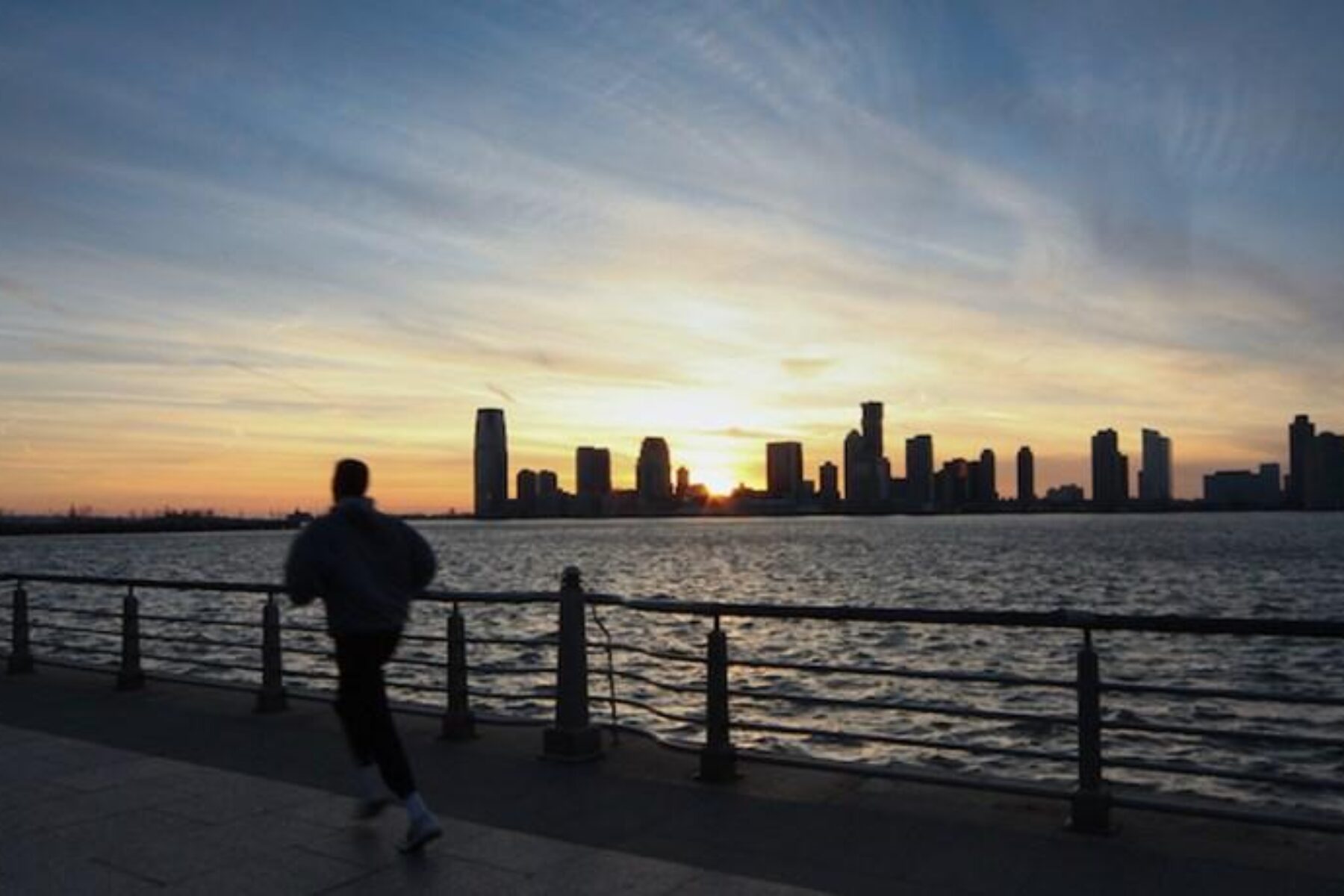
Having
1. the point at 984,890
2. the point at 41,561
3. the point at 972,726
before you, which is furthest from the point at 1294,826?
the point at 41,561

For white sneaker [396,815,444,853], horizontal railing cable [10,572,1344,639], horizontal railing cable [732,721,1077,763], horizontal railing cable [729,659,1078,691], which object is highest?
horizontal railing cable [10,572,1344,639]

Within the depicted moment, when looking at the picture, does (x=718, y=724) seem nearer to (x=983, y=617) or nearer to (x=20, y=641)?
(x=983, y=617)

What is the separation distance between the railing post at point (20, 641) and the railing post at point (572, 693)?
8307 millimetres

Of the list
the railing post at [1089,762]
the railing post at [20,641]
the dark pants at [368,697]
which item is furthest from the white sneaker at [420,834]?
the railing post at [20,641]

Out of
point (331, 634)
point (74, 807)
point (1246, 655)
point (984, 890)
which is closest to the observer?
point (984, 890)

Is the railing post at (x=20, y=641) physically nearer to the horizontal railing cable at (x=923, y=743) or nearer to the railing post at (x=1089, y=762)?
the horizontal railing cable at (x=923, y=743)

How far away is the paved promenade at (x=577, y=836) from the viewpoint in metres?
5.69

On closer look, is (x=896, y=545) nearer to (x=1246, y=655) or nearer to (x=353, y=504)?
(x=1246, y=655)

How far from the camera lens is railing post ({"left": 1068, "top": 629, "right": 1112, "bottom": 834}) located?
6.37m

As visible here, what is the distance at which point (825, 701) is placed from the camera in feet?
25.0

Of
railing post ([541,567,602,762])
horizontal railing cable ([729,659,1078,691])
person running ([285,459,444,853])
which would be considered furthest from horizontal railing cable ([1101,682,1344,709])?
person running ([285,459,444,853])

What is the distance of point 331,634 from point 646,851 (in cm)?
209

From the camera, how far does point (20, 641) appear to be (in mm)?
13531

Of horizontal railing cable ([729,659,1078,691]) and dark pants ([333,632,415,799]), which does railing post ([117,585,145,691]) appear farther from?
horizontal railing cable ([729,659,1078,691])
